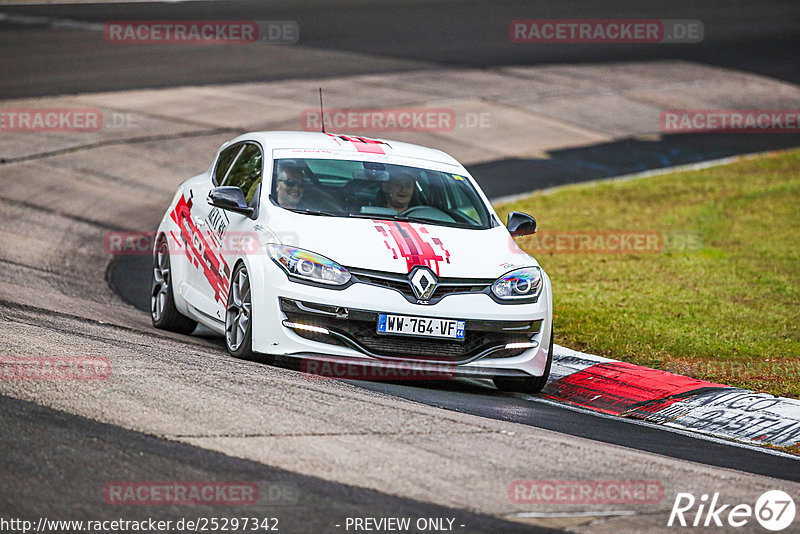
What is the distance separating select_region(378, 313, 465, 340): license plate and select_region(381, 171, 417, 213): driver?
4.26 feet

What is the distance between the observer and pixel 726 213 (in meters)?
16.8

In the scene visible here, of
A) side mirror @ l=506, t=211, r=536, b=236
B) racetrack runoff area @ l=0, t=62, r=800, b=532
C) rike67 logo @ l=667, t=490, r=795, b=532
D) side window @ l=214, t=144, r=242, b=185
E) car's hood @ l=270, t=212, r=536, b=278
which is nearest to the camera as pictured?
rike67 logo @ l=667, t=490, r=795, b=532

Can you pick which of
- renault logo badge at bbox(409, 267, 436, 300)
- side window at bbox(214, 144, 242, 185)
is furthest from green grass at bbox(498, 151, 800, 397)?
side window at bbox(214, 144, 242, 185)

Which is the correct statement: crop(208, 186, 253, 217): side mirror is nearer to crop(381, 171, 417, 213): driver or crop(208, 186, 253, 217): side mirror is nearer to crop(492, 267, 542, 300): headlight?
crop(381, 171, 417, 213): driver

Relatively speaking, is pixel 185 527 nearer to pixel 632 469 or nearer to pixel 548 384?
pixel 632 469

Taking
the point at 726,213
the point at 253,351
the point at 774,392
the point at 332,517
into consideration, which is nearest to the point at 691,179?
the point at 726,213

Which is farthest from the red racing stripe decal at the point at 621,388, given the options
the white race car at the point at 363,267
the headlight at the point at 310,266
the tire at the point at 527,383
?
the headlight at the point at 310,266

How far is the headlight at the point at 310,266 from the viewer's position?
25.8 feet

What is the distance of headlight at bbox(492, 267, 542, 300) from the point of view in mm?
8164

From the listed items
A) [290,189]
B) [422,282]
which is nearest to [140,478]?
[422,282]

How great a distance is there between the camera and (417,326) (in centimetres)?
785

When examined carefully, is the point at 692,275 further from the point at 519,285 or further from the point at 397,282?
the point at 397,282

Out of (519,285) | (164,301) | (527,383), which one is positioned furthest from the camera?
(164,301)

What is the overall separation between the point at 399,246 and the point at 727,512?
10.6 ft
